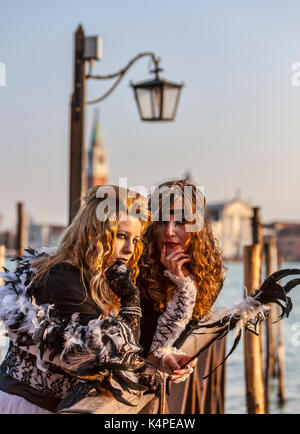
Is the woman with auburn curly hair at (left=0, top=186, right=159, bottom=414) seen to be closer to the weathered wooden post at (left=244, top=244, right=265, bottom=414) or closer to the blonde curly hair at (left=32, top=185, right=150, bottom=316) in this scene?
the blonde curly hair at (left=32, top=185, right=150, bottom=316)

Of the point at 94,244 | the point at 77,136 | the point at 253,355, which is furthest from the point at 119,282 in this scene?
the point at 253,355

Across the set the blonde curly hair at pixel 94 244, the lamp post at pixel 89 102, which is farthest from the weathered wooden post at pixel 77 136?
the blonde curly hair at pixel 94 244

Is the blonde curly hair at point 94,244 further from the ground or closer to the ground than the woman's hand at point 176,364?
further from the ground

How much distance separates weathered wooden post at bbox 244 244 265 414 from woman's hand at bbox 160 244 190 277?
4604 millimetres

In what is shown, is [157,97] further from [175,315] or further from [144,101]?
[175,315]

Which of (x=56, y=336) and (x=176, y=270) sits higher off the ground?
(x=176, y=270)

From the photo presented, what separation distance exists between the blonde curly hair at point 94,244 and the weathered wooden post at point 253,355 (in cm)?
502

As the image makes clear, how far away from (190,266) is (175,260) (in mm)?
103

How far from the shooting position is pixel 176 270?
2.58m

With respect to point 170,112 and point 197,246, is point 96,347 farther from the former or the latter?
point 170,112

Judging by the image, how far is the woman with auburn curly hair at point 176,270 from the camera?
101 inches

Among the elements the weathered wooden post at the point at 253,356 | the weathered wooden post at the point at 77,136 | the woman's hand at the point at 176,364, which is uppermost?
the weathered wooden post at the point at 77,136

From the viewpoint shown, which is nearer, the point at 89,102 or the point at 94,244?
the point at 94,244

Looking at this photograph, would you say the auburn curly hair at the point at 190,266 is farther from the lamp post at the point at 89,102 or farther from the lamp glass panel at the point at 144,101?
the lamp glass panel at the point at 144,101
